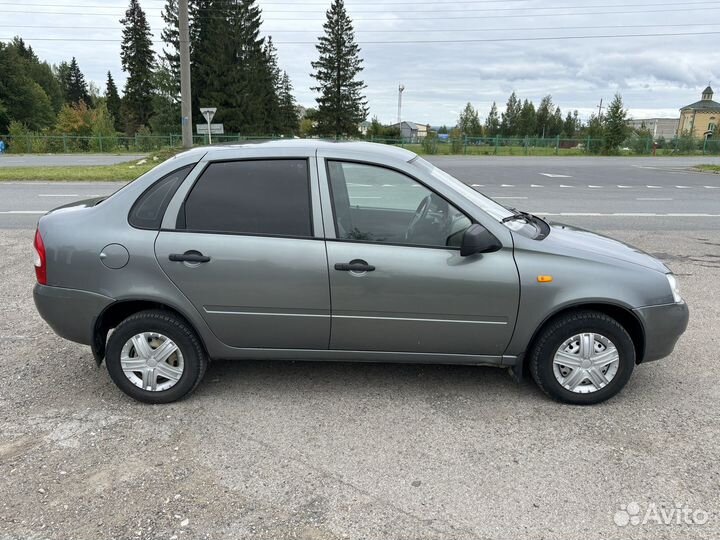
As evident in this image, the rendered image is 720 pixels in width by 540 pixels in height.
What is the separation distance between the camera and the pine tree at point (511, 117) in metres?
81.6

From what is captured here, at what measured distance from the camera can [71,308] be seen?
342 centimetres

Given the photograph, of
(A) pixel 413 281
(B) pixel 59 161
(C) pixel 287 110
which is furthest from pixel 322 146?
(C) pixel 287 110

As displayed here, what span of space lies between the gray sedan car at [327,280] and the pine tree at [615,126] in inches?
1878

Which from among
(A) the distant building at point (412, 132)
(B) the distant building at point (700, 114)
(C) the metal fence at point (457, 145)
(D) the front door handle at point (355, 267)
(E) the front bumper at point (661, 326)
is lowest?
(E) the front bumper at point (661, 326)

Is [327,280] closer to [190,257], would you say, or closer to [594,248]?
[190,257]

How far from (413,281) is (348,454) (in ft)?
3.50

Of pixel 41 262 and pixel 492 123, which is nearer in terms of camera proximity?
pixel 41 262

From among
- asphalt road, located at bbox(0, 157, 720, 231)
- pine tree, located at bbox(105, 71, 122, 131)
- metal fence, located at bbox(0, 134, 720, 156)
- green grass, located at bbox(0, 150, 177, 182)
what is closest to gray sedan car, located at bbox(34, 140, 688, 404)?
asphalt road, located at bbox(0, 157, 720, 231)

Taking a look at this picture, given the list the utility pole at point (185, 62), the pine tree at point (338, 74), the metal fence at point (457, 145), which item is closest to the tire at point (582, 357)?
the utility pole at point (185, 62)

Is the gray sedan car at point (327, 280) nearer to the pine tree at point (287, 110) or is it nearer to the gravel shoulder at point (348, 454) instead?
A: the gravel shoulder at point (348, 454)

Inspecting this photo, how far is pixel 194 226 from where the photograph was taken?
11.1 ft

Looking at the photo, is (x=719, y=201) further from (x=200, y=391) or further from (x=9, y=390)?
(x=9, y=390)

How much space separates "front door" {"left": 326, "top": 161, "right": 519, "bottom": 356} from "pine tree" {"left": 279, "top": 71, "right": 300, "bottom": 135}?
195 feet

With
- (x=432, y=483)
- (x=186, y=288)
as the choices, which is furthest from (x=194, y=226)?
(x=432, y=483)
